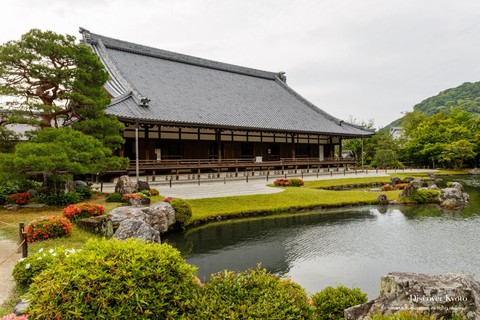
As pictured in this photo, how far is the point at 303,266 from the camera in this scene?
8.16 metres

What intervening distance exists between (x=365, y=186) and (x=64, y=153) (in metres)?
24.9

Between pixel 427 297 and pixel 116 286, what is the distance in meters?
3.71

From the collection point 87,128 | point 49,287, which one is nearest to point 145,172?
point 87,128

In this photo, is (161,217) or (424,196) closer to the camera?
(161,217)

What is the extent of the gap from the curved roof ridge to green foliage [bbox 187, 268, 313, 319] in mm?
30295

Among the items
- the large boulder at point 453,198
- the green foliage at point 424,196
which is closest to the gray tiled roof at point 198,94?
the green foliage at point 424,196

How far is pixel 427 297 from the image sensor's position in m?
3.33

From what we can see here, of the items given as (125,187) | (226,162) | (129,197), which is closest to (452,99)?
(226,162)

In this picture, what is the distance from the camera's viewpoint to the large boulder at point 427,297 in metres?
3.22

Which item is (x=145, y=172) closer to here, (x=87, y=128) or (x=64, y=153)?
(x=87, y=128)

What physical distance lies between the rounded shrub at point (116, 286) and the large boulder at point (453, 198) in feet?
62.6

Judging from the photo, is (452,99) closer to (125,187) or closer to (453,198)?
(453,198)

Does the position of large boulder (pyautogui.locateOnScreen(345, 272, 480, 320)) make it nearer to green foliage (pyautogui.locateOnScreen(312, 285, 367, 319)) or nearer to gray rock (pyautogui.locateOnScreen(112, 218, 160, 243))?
green foliage (pyautogui.locateOnScreen(312, 285, 367, 319))

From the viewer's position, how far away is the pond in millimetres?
7762
